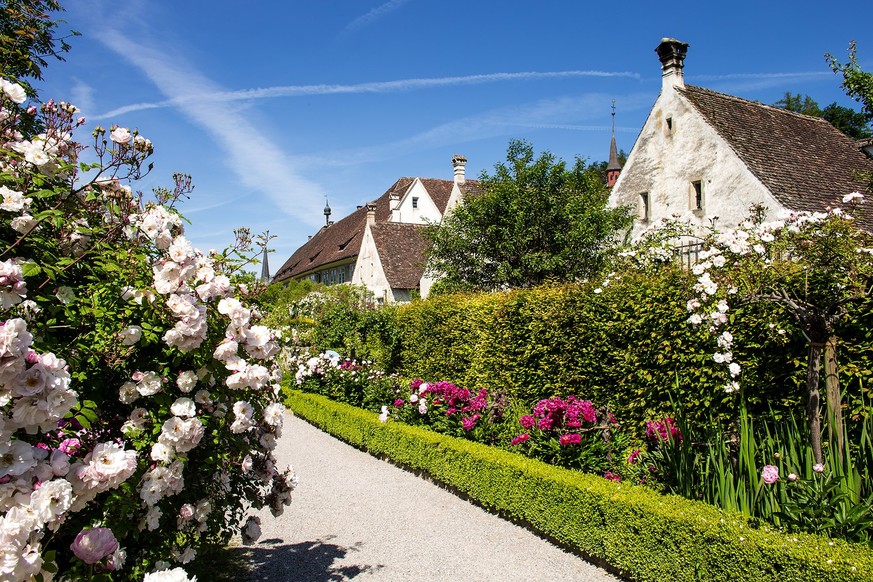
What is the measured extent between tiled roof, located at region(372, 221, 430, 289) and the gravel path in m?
23.6

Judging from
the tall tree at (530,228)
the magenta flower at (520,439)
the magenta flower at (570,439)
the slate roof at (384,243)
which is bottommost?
the magenta flower at (520,439)

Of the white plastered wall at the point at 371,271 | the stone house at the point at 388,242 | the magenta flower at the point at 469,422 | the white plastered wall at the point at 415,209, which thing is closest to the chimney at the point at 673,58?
the stone house at the point at 388,242

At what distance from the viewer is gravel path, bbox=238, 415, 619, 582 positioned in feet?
18.4

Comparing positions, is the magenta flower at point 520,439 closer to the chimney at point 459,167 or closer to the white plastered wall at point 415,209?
the chimney at point 459,167

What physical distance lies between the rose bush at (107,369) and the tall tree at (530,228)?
46.7 feet

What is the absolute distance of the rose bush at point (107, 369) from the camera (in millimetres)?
2377

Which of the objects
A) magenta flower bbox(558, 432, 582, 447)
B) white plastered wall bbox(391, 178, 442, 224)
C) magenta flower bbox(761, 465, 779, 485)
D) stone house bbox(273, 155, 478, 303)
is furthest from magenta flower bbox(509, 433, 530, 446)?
white plastered wall bbox(391, 178, 442, 224)

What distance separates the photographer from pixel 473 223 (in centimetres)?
1852

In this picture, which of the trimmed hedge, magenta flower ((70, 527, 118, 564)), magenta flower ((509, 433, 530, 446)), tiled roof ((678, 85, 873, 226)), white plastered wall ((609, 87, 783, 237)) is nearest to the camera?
magenta flower ((70, 527, 118, 564))

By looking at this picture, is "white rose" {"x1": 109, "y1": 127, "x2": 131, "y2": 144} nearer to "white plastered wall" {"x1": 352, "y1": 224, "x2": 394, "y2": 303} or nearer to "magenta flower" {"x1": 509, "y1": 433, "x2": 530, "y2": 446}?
"magenta flower" {"x1": 509, "y1": 433, "x2": 530, "y2": 446}

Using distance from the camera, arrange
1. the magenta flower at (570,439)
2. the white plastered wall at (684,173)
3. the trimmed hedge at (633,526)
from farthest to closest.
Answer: the white plastered wall at (684,173) < the magenta flower at (570,439) < the trimmed hedge at (633,526)

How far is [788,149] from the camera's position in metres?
16.7

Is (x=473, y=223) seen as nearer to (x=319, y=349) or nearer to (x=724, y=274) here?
(x=319, y=349)

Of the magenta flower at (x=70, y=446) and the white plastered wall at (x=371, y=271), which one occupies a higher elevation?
the white plastered wall at (x=371, y=271)
